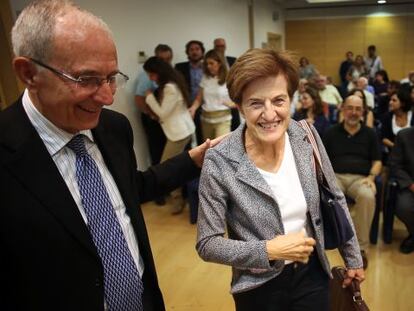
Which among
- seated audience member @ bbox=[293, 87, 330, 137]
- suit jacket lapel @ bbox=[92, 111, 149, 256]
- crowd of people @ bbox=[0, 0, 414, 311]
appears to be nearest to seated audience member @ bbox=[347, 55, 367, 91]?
seated audience member @ bbox=[293, 87, 330, 137]

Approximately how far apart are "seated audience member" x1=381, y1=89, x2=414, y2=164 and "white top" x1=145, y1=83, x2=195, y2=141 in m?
2.18

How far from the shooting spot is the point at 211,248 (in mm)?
1216

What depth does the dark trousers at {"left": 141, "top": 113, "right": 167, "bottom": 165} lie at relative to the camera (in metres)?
4.43

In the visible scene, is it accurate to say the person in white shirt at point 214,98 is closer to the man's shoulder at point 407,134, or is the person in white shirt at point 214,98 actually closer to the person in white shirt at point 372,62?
the man's shoulder at point 407,134

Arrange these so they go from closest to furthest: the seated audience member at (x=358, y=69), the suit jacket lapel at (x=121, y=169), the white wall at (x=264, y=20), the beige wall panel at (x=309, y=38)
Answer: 1. the suit jacket lapel at (x=121, y=169)
2. the white wall at (x=264, y=20)
3. the seated audience member at (x=358, y=69)
4. the beige wall panel at (x=309, y=38)

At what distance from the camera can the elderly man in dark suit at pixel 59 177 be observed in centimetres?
85

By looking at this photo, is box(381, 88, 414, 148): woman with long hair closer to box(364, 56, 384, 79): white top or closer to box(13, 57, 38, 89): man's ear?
box(13, 57, 38, 89): man's ear

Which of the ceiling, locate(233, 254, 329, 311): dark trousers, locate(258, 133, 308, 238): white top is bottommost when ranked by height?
locate(233, 254, 329, 311): dark trousers

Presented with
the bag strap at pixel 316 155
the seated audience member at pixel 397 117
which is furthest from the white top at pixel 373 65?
the bag strap at pixel 316 155

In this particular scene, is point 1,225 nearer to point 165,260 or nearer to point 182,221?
point 165,260

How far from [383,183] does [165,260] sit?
2046 mm

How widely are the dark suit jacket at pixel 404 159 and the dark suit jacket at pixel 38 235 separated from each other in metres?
2.70

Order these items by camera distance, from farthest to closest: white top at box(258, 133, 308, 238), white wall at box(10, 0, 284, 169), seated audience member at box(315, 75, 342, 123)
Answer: seated audience member at box(315, 75, 342, 123) → white wall at box(10, 0, 284, 169) → white top at box(258, 133, 308, 238)

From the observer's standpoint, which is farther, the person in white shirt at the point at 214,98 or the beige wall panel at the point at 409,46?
the beige wall panel at the point at 409,46
